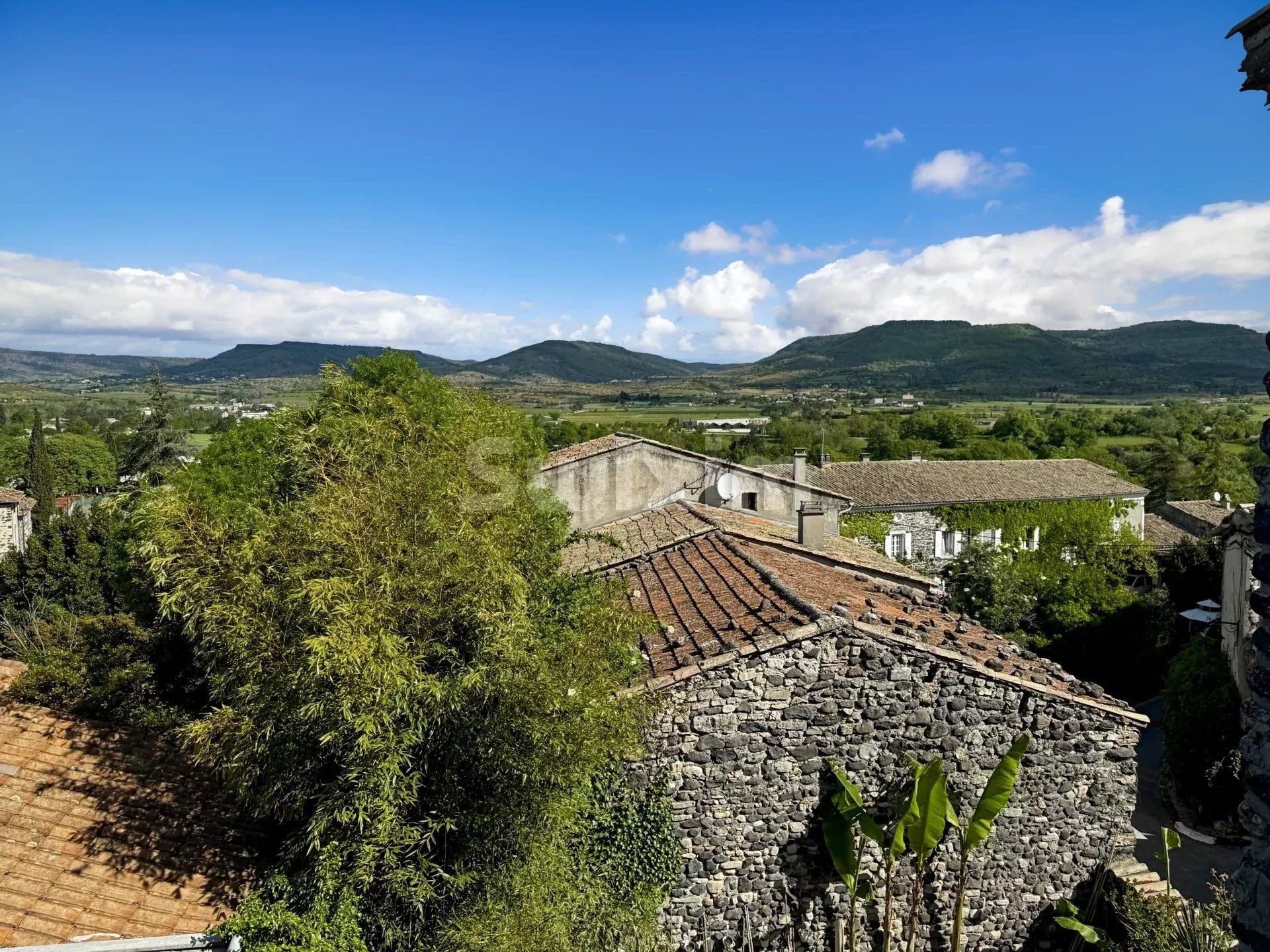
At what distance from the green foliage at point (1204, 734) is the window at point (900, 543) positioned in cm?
1338

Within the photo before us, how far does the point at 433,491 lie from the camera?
7.38 metres

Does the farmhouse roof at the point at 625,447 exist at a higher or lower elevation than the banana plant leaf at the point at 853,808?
higher

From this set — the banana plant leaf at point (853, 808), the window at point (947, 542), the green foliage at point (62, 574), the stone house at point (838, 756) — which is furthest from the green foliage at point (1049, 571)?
the green foliage at point (62, 574)

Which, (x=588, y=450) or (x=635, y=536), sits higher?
(x=588, y=450)

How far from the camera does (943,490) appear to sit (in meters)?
30.5

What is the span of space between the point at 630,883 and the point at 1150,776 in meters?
15.0

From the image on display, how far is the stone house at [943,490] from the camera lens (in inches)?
1171

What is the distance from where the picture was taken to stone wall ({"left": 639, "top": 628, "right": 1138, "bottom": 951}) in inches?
354

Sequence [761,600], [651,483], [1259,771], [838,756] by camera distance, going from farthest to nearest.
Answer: [651,483]
[761,600]
[838,756]
[1259,771]

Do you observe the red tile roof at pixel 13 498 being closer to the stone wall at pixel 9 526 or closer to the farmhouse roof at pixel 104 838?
the stone wall at pixel 9 526

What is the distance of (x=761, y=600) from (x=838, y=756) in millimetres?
2462

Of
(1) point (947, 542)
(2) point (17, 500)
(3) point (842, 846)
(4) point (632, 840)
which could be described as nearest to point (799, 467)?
(1) point (947, 542)

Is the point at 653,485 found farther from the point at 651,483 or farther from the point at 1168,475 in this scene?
the point at 1168,475

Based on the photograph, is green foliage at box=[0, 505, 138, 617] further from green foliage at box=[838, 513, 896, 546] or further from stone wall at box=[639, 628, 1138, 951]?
stone wall at box=[639, 628, 1138, 951]
